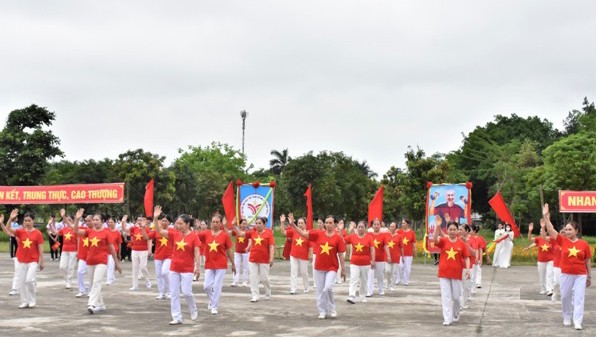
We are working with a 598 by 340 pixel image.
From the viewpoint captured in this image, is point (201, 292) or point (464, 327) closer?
point (464, 327)

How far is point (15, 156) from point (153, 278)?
34216 mm

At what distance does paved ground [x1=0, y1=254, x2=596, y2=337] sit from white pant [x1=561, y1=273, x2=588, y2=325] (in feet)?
0.87

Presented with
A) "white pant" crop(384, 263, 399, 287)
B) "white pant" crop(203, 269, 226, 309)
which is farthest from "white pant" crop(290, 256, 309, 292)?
"white pant" crop(203, 269, 226, 309)

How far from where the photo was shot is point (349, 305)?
1708 centimetres

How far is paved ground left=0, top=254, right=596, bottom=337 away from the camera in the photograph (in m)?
12.7

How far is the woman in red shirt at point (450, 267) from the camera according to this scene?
1374 cm

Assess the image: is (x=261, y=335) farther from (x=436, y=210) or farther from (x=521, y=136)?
(x=521, y=136)

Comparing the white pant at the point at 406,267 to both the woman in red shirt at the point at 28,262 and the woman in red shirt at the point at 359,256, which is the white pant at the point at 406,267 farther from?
the woman in red shirt at the point at 28,262

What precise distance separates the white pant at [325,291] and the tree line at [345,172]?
28.0 meters

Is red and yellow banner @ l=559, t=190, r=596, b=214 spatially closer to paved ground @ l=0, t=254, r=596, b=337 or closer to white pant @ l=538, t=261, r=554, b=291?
paved ground @ l=0, t=254, r=596, b=337

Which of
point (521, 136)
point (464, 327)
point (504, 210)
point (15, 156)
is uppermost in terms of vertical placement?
point (521, 136)

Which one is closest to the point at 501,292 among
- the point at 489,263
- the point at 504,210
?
the point at 504,210

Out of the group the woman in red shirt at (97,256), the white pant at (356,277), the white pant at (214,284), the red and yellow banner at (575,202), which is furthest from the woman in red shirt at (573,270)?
the red and yellow banner at (575,202)

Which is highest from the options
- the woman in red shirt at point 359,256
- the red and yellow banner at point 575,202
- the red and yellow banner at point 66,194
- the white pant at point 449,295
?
the red and yellow banner at point 66,194
